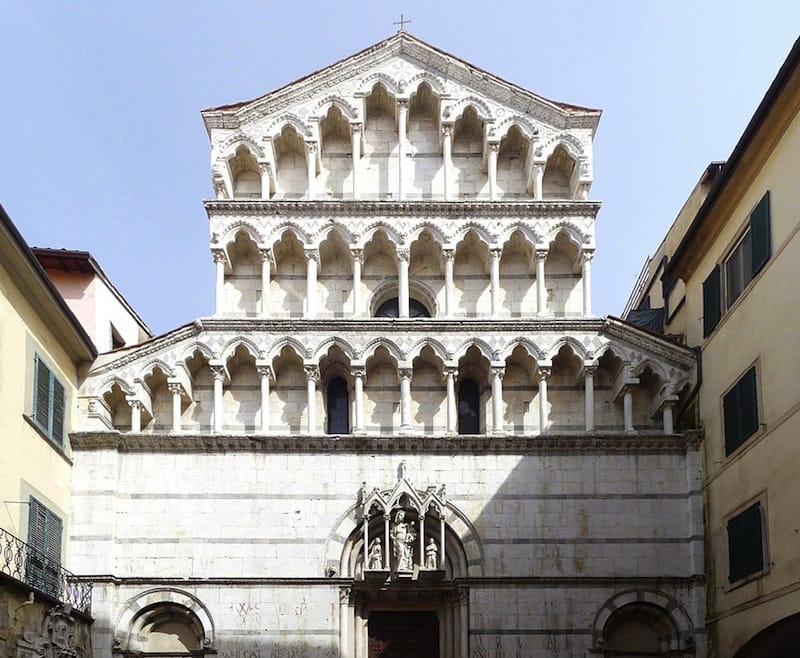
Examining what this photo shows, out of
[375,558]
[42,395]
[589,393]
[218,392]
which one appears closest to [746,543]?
[589,393]

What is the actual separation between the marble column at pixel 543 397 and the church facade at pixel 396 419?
0.06m

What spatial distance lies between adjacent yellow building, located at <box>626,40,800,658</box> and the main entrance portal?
16.0 ft

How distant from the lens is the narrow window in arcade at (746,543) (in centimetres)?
1714

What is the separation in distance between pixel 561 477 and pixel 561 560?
56.9 inches

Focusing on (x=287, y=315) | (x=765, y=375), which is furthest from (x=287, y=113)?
(x=765, y=375)

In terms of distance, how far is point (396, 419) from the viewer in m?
21.2

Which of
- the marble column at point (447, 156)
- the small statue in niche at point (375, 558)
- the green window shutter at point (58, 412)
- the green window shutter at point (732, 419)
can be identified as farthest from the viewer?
the marble column at point (447, 156)

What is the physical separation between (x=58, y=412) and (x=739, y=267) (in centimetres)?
1156

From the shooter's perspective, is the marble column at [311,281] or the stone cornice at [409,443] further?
the marble column at [311,281]

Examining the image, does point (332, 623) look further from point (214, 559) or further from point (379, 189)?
point (379, 189)

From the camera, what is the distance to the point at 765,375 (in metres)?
17.1

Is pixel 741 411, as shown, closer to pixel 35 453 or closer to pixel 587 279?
pixel 587 279

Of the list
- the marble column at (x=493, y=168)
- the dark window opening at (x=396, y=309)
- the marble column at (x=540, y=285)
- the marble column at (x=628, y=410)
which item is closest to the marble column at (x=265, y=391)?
the dark window opening at (x=396, y=309)

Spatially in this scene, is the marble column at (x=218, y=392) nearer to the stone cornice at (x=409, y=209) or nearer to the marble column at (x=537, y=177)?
the stone cornice at (x=409, y=209)
